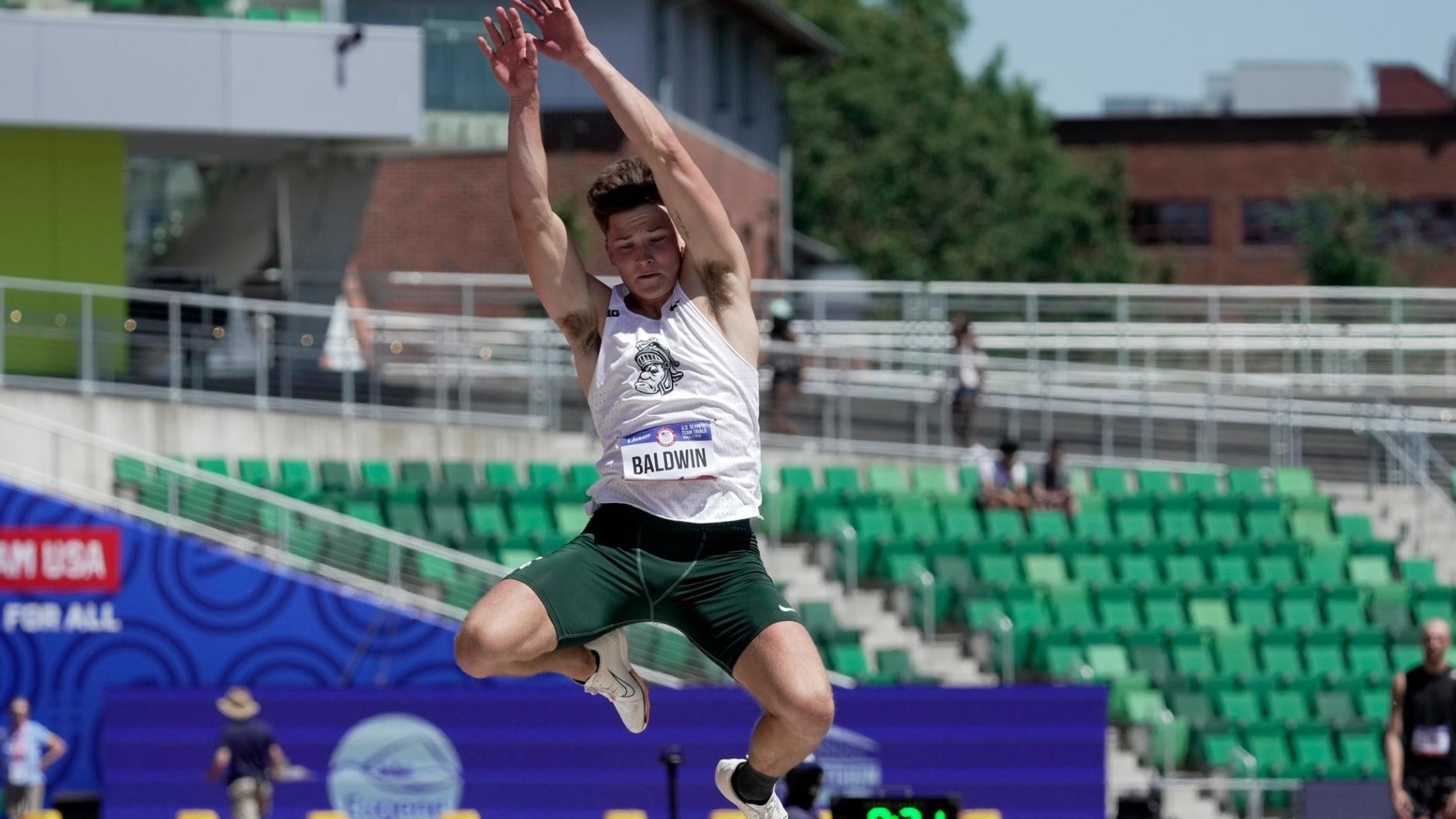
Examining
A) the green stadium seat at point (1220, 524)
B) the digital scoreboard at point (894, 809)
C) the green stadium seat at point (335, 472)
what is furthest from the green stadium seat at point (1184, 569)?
the digital scoreboard at point (894, 809)

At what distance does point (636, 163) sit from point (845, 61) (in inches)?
1753

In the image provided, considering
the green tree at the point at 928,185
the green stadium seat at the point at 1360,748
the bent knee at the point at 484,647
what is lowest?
the green stadium seat at the point at 1360,748

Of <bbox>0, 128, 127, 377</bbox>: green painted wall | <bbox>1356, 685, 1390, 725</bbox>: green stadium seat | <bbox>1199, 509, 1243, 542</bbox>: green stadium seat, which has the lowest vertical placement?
<bbox>1356, 685, 1390, 725</bbox>: green stadium seat

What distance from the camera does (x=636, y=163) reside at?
6.50 m

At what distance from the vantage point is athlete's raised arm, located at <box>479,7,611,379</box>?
6.30m

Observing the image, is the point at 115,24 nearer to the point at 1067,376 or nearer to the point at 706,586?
the point at 1067,376

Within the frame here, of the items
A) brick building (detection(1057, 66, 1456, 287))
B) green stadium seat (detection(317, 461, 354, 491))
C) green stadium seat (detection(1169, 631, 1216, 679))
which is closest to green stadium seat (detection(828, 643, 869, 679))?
green stadium seat (detection(1169, 631, 1216, 679))

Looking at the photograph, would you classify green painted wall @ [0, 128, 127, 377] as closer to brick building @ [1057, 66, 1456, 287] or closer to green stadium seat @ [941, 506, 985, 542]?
green stadium seat @ [941, 506, 985, 542]

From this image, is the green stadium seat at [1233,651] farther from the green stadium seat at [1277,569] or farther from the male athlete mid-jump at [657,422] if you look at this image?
the male athlete mid-jump at [657,422]

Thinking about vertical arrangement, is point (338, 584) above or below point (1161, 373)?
below

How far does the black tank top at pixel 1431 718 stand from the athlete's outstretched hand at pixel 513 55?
7.24 meters

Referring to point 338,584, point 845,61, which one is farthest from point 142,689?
point 845,61

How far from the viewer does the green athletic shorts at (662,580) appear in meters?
6.30

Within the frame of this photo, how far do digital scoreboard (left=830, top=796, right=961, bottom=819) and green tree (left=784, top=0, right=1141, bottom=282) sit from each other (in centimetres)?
3778
